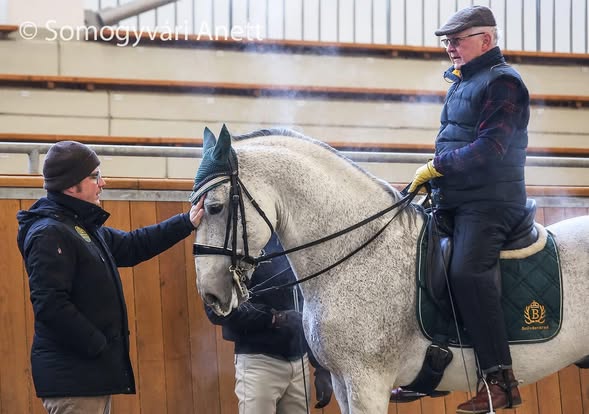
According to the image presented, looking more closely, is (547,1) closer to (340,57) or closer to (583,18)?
(583,18)

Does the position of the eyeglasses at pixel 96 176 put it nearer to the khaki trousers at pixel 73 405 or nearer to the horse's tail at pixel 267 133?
the horse's tail at pixel 267 133

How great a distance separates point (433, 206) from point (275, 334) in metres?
0.95

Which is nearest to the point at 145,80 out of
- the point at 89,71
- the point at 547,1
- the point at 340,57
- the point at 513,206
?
the point at 89,71

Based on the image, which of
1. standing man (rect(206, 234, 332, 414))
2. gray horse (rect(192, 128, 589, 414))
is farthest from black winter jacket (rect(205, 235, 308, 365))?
gray horse (rect(192, 128, 589, 414))

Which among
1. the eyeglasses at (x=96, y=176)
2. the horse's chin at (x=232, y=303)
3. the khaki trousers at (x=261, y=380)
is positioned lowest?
the khaki trousers at (x=261, y=380)

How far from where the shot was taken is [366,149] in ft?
22.4

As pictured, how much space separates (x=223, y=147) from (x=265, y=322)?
1.05m

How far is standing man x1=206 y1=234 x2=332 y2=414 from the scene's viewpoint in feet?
13.4

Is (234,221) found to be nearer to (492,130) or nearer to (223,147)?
(223,147)

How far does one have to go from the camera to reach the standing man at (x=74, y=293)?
3293mm

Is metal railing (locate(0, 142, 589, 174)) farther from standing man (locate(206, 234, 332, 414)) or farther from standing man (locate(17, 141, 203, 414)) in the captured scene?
standing man (locate(17, 141, 203, 414))

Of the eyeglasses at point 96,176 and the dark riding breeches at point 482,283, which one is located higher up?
the eyeglasses at point 96,176

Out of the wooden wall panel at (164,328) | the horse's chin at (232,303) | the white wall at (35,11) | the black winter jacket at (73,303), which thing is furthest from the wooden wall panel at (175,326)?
the white wall at (35,11)

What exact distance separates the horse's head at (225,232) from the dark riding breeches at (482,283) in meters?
0.69
